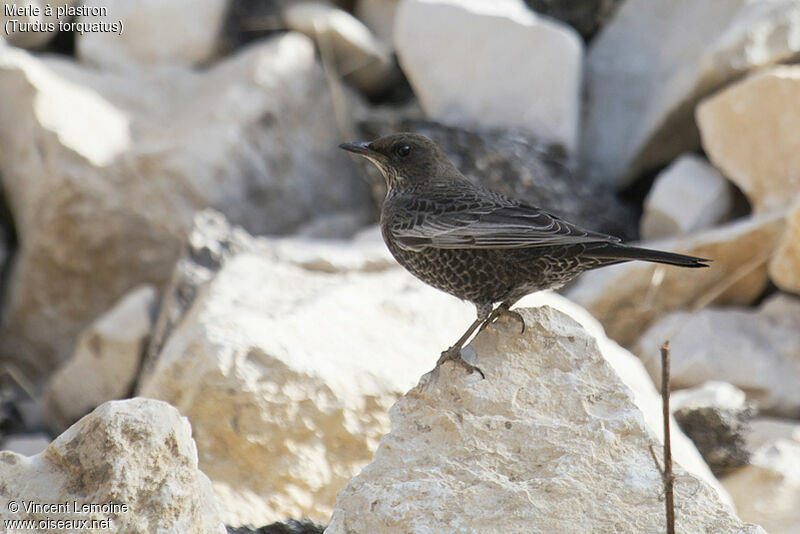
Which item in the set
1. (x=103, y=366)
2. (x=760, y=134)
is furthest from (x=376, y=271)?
(x=760, y=134)

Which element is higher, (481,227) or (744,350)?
(481,227)

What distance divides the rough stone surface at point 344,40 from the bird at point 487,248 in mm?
3848

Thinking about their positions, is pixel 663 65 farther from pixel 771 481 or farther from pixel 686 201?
pixel 771 481

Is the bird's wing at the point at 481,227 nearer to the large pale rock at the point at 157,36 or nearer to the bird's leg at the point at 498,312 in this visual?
the bird's leg at the point at 498,312

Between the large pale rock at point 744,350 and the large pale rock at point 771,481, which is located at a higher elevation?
the large pale rock at point 744,350

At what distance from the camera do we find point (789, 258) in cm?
637

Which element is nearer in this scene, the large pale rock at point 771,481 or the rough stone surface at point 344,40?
the large pale rock at point 771,481

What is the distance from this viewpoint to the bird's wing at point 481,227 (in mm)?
4031

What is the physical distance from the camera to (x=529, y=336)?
3.99 meters

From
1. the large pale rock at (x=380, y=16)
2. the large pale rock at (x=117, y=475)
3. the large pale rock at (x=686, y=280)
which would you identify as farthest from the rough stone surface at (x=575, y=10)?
the large pale rock at (x=117, y=475)

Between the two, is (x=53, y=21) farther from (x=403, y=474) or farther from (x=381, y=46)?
(x=403, y=474)

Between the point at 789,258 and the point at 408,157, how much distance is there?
293 cm

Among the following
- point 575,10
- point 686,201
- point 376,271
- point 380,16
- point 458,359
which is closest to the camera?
point 458,359

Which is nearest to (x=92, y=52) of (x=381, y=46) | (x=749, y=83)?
(x=381, y=46)
